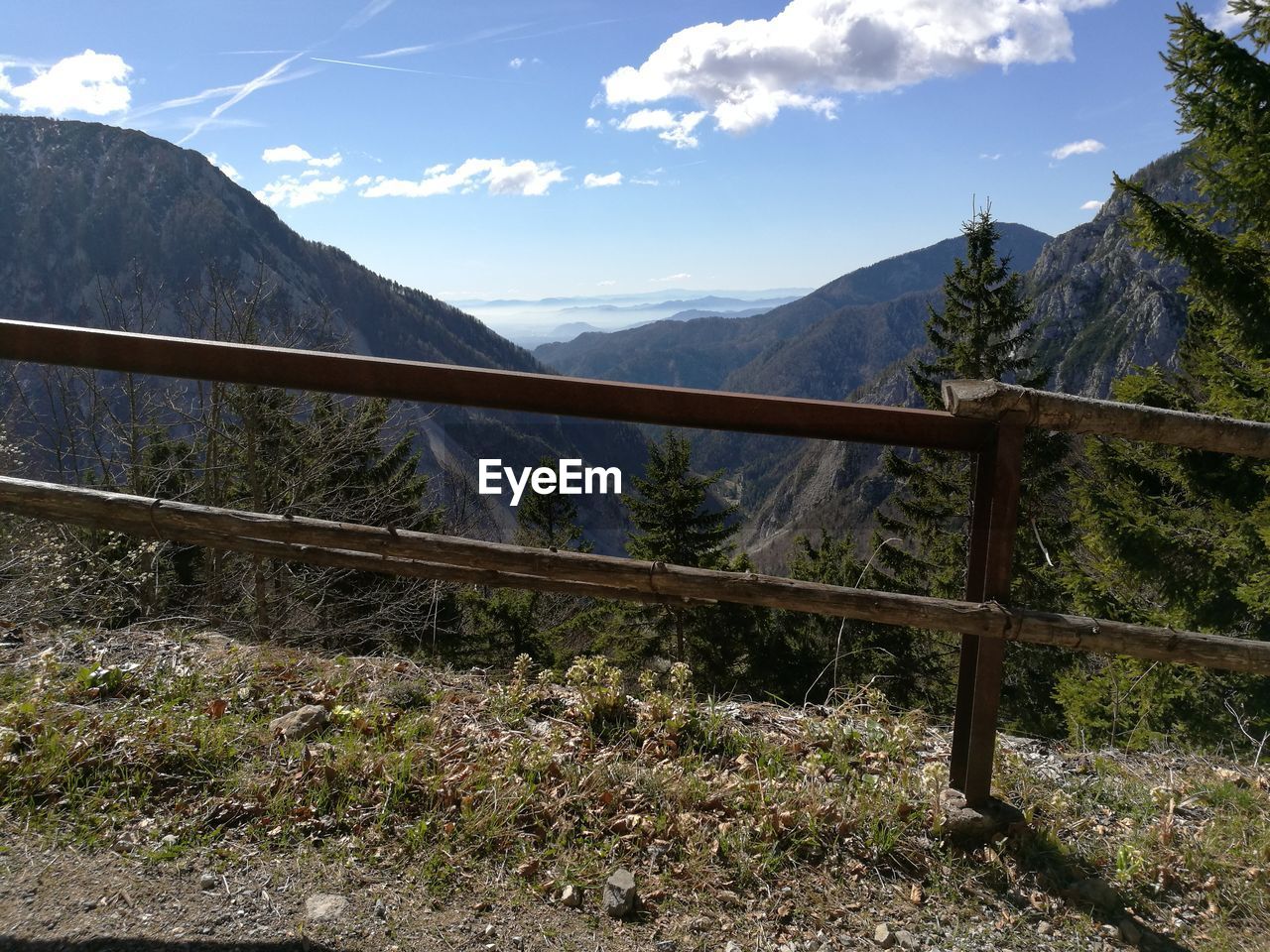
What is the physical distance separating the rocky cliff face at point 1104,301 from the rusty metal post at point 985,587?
9589cm

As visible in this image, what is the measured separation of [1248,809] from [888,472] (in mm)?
19276

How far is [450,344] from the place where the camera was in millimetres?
130000

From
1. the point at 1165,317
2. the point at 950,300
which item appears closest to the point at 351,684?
the point at 950,300

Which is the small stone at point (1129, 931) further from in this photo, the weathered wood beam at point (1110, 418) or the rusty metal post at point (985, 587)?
the weathered wood beam at point (1110, 418)

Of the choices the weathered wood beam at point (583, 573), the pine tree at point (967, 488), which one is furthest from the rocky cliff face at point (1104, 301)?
the weathered wood beam at point (583, 573)

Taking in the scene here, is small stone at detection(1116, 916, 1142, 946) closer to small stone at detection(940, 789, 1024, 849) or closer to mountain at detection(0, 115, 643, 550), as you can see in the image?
small stone at detection(940, 789, 1024, 849)

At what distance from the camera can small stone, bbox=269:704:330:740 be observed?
2795 millimetres

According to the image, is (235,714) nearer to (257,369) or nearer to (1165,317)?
(257,369)

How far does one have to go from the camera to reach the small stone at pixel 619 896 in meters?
2.16

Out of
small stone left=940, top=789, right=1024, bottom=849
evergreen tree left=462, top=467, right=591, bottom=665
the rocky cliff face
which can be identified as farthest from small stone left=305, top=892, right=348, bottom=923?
the rocky cliff face

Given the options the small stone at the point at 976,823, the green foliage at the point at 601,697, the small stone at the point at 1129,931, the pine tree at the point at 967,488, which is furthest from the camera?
the pine tree at the point at 967,488

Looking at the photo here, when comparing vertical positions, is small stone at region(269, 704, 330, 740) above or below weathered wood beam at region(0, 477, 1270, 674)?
below

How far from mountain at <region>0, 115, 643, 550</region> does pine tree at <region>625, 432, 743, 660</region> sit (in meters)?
96.8

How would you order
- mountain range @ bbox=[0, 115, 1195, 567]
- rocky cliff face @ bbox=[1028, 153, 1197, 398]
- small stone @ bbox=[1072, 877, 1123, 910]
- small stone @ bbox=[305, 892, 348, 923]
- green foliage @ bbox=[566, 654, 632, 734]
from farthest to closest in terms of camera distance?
mountain range @ bbox=[0, 115, 1195, 567] < rocky cliff face @ bbox=[1028, 153, 1197, 398] < green foliage @ bbox=[566, 654, 632, 734] < small stone @ bbox=[1072, 877, 1123, 910] < small stone @ bbox=[305, 892, 348, 923]
